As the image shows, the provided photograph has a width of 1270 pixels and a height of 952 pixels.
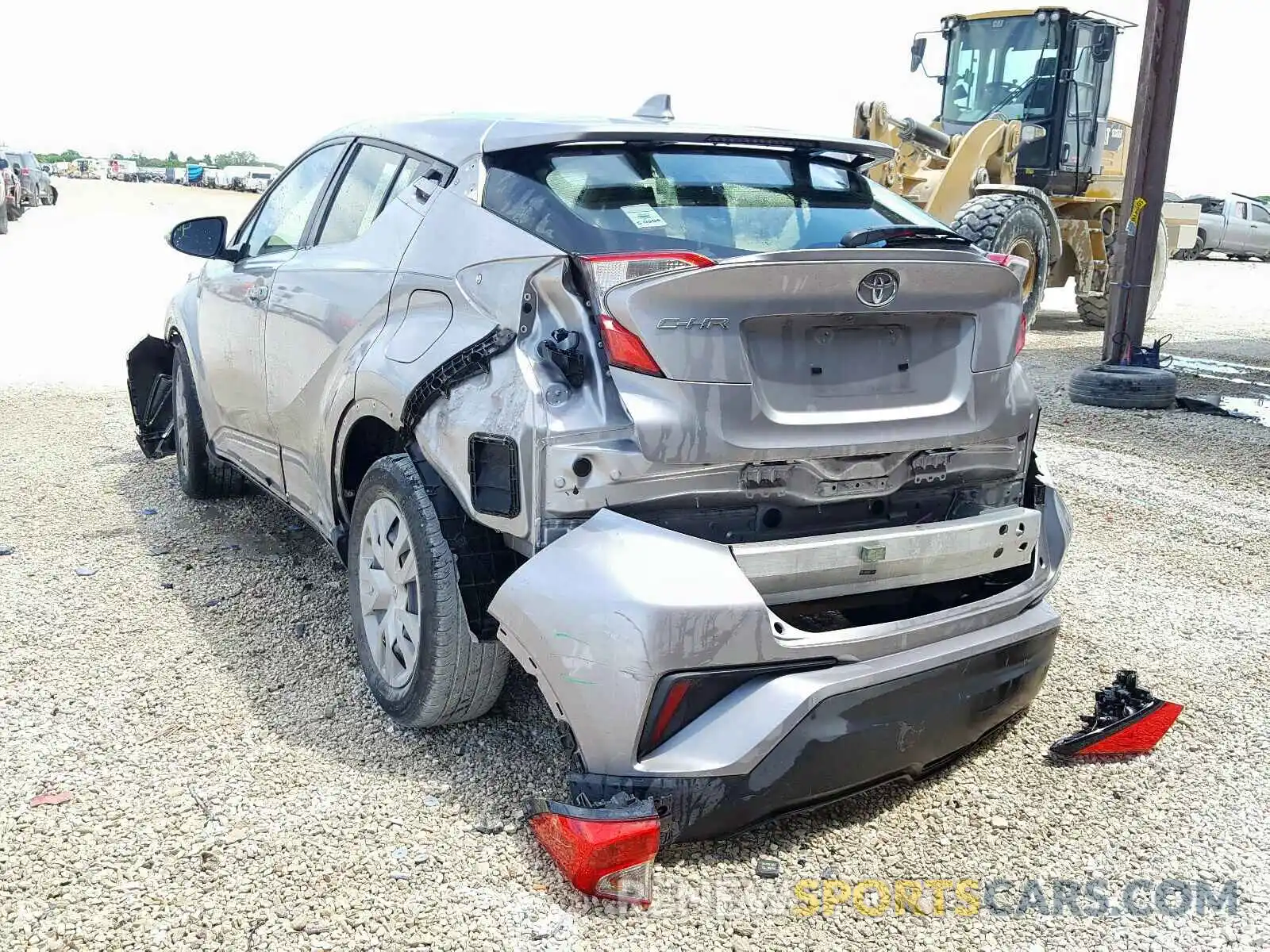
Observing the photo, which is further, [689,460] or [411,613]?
[411,613]

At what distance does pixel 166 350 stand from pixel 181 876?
4.26m

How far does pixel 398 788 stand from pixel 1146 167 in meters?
8.40

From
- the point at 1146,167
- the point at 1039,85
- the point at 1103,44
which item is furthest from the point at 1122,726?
the point at 1039,85

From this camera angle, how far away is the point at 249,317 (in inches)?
171

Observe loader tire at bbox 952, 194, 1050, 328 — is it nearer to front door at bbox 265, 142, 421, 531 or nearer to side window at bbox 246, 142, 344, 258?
side window at bbox 246, 142, 344, 258

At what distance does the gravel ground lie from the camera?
2.50 m

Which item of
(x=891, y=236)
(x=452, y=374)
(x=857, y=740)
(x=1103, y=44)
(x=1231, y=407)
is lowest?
(x=1231, y=407)

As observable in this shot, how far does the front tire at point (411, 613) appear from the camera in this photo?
Result: 2.94 meters

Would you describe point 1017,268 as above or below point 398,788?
above

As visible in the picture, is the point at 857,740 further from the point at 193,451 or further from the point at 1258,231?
the point at 1258,231

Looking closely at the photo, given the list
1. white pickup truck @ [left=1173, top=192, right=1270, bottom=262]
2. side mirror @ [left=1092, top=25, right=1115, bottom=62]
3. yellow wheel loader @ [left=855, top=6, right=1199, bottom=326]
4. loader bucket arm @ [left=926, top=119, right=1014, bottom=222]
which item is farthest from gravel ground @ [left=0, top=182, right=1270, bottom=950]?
white pickup truck @ [left=1173, top=192, right=1270, bottom=262]

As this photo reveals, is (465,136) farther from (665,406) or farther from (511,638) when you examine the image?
(511,638)

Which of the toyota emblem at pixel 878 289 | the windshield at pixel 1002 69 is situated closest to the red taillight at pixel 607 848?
the toyota emblem at pixel 878 289

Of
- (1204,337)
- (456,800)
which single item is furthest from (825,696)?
(1204,337)
